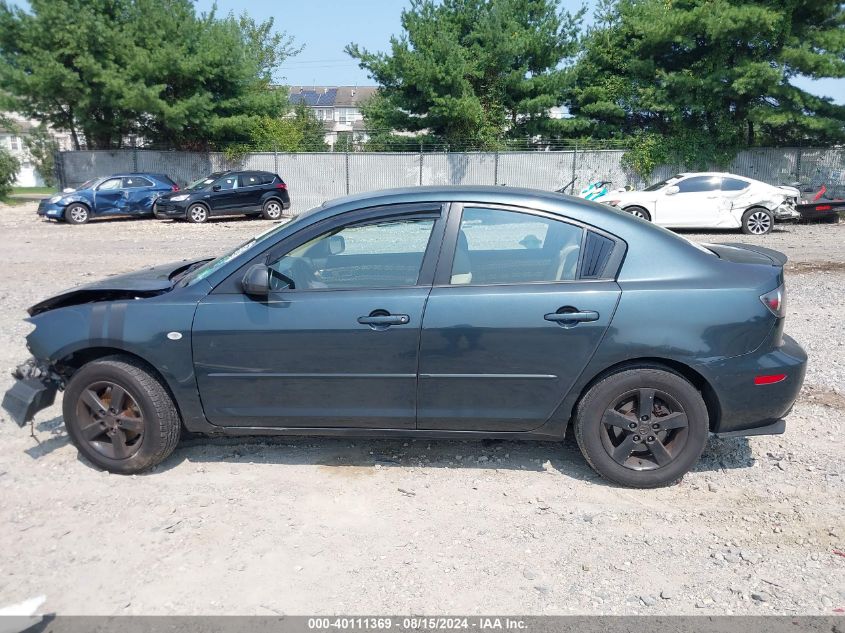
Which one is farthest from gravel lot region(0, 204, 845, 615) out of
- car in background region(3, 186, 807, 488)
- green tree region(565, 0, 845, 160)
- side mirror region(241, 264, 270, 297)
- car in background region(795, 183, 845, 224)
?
green tree region(565, 0, 845, 160)

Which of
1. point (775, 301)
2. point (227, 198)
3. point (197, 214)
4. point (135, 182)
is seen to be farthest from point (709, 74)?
point (775, 301)

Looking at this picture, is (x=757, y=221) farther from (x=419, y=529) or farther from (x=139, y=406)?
(x=139, y=406)

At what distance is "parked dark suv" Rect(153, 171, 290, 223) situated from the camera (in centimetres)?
2022

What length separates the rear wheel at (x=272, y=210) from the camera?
21.5 meters

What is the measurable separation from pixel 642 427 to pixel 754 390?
2.11 ft

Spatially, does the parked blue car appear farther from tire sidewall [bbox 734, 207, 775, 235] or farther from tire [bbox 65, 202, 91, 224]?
tire sidewall [bbox 734, 207, 775, 235]

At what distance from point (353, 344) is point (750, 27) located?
76.7 feet

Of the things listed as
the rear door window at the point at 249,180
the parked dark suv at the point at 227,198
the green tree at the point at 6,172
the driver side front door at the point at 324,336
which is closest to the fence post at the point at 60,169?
the green tree at the point at 6,172

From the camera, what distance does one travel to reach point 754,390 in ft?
12.3

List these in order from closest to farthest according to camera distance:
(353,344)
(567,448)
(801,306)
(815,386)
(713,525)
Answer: (713,525) < (353,344) < (567,448) < (815,386) < (801,306)

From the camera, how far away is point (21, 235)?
16953 mm

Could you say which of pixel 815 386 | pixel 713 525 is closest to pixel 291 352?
pixel 713 525

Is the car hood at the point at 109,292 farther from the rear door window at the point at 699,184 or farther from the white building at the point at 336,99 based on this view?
the white building at the point at 336,99

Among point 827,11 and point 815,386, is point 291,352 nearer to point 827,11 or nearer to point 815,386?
point 815,386
